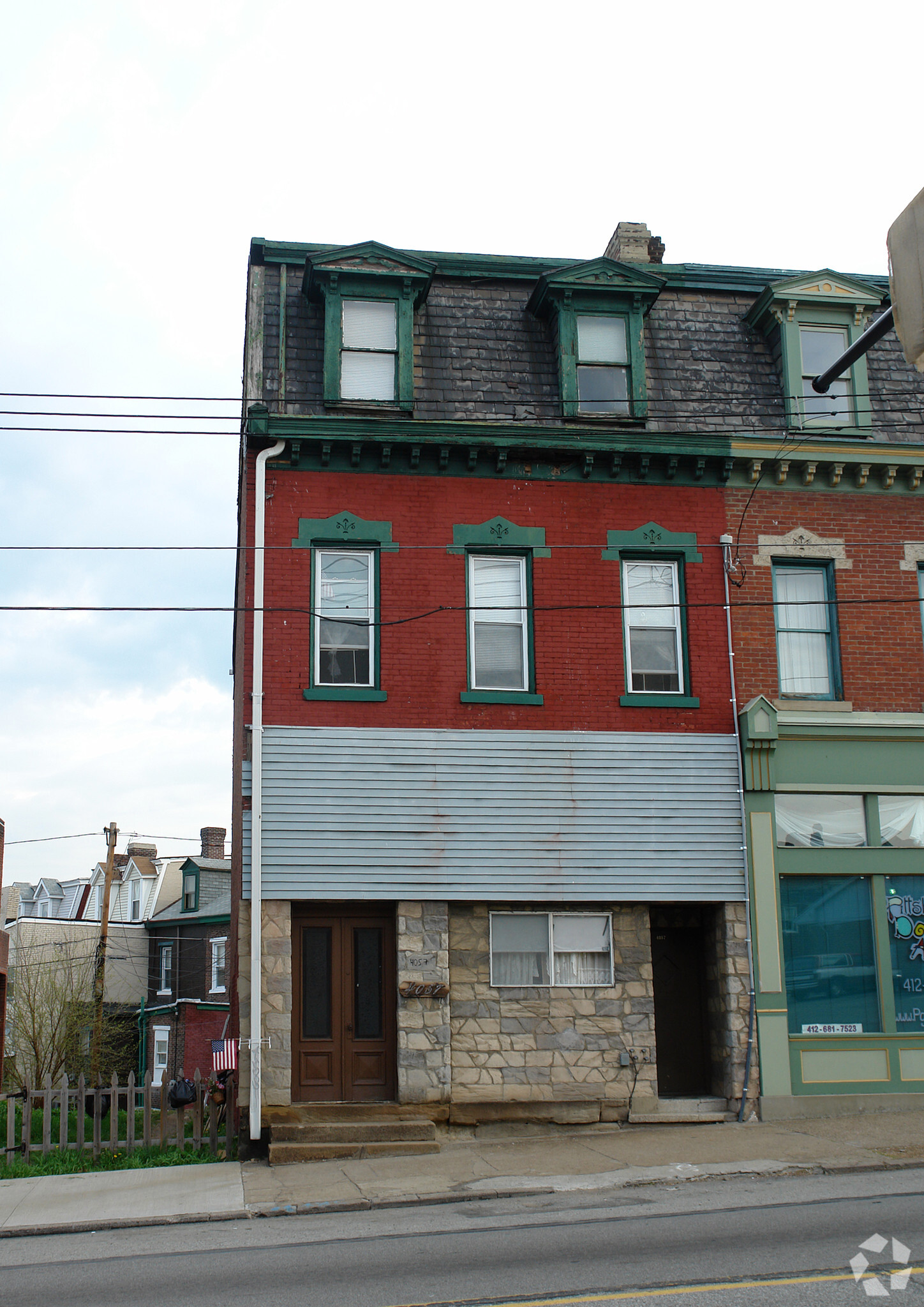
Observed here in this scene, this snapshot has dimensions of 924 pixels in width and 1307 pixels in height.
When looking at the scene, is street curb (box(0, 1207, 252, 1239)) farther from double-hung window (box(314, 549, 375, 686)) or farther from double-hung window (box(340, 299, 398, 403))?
double-hung window (box(340, 299, 398, 403))

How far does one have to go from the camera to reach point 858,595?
52.3 feet

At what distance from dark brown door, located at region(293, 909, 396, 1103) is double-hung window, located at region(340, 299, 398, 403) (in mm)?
6761

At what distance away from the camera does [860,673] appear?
15719 mm

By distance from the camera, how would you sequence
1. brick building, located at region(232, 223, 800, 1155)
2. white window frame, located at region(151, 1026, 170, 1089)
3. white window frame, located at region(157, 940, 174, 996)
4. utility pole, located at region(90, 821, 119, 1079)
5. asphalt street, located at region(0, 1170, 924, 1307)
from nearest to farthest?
1. asphalt street, located at region(0, 1170, 924, 1307)
2. brick building, located at region(232, 223, 800, 1155)
3. utility pole, located at region(90, 821, 119, 1079)
4. white window frame, located at region(151, 1026, 170, 1089)
5. white window frame, located at region(157, 940, 174, 996)

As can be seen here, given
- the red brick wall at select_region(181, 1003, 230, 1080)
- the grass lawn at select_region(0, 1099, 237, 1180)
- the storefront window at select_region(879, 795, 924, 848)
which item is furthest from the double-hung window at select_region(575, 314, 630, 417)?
the red brick wall at select_region(181, 1003, 230, 1080)

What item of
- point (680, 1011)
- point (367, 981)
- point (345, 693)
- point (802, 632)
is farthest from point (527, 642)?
point (680, 1011)

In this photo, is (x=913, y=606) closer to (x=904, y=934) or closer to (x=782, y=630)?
(x=782, y=630)

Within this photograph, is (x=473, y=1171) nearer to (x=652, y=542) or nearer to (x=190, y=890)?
(x=652, y=542)

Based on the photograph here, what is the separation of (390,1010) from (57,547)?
6.71m

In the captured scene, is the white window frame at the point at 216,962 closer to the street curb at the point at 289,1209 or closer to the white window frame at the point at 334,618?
the white window frame at the point at 334,618

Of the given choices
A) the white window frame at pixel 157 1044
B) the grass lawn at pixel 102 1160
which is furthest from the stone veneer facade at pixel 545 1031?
the white window frame at pixel 157 1044

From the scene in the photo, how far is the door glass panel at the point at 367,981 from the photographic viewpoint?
14430 millimetres

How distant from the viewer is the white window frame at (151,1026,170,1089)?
40.5m

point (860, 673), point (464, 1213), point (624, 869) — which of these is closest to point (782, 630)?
point (860, 673)
